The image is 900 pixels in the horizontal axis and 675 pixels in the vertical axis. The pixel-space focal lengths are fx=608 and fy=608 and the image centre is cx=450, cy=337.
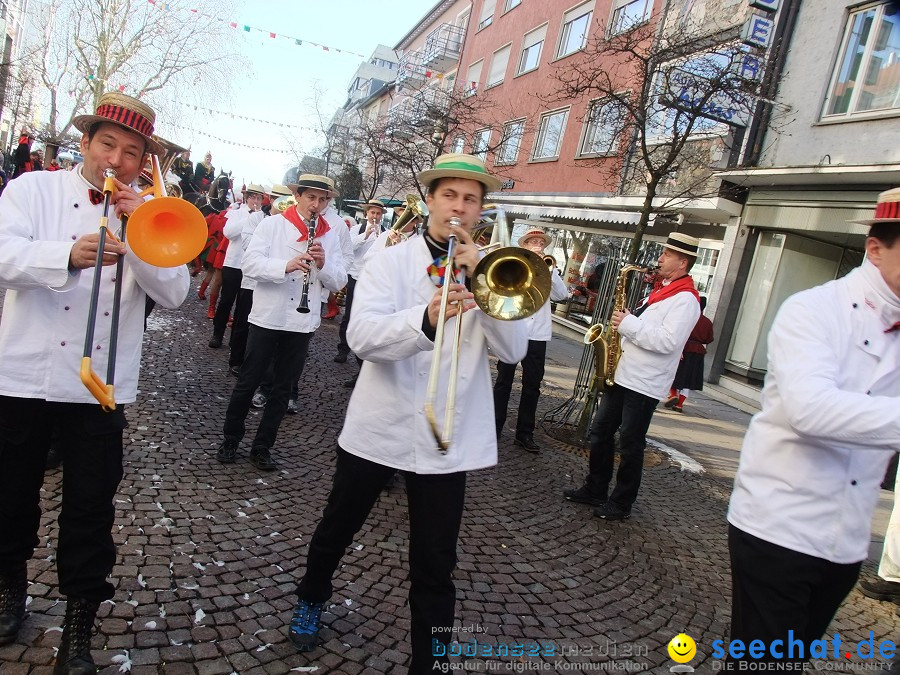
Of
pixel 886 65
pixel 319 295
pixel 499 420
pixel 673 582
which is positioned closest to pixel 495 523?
pixel 673 582

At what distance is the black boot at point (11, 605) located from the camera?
8.02 feet

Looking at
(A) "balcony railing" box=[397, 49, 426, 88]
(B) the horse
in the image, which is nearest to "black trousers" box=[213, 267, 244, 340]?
(B) the horse

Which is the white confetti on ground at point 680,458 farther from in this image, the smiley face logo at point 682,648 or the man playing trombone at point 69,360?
the man playing trombone at point 69,360

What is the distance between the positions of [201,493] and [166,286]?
2.01m

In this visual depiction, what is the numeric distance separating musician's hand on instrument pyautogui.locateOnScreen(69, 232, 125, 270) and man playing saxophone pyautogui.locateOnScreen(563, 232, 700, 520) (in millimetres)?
3502

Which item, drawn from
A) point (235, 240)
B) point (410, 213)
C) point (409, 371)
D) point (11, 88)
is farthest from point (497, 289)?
point (11, 88)

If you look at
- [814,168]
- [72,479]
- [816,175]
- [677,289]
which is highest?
[814,168]

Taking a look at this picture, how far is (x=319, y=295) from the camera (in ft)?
16.5

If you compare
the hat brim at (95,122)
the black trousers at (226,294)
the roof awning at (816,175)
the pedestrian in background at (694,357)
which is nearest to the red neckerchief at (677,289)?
the hat brim at (95,122)

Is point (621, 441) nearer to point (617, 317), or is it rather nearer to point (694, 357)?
point (617, 317)

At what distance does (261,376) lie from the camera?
478 centimetres

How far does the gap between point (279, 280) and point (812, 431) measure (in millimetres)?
3822

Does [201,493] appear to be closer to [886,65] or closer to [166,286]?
[166,286]

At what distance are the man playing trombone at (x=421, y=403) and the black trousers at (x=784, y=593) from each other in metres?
1.00
